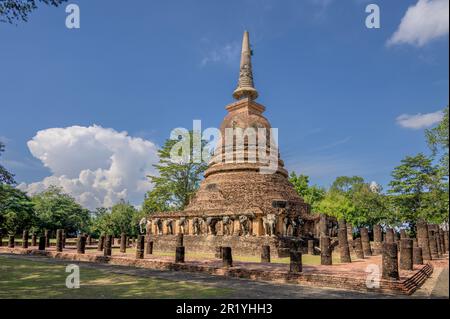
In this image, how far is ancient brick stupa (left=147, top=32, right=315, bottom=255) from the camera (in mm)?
18750

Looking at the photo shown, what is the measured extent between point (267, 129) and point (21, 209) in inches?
926

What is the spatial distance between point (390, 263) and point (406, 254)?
3.24m

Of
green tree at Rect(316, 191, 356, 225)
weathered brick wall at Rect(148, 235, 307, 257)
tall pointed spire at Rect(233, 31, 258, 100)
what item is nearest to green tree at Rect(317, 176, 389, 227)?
green tree at Rect(316, 191, 356, 225)

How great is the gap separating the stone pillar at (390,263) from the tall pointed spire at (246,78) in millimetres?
22791

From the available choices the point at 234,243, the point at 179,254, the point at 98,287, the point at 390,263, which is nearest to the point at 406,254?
the point at 390,263

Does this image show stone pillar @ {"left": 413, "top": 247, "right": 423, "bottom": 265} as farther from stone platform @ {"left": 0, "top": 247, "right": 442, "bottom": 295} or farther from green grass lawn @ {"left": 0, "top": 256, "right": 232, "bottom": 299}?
green grass lawn @ {"left": 0, "top": 256, "right": 232, "bottom": 299}

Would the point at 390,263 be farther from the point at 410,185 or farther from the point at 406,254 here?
the point at 410,185

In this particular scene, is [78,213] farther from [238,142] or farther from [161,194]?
[238,142]

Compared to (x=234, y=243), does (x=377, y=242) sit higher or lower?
lower

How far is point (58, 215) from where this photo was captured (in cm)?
3906

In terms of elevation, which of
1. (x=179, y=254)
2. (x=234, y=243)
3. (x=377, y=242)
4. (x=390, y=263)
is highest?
(x=390, y=263)

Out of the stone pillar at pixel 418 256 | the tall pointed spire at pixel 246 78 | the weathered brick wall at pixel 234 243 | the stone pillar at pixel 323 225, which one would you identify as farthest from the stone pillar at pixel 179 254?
the tall pointed spire at pixel 246 78

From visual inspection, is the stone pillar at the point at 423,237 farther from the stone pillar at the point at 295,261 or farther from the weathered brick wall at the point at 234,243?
the stone pillar at the point at 295,261

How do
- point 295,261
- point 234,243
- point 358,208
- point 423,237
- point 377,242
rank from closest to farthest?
1. point 295,261
2. point 423,237
3. point 234,243
4. point 377,242
5. point 358,208
